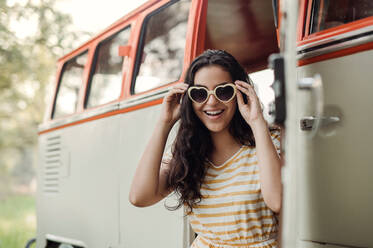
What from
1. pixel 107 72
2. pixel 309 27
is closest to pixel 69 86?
pixel 107 72

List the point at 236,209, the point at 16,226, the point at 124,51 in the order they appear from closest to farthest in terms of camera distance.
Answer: the point at 236,209, the point at 124,51, the point at 16,226

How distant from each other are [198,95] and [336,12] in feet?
2.31

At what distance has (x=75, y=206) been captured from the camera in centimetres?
379

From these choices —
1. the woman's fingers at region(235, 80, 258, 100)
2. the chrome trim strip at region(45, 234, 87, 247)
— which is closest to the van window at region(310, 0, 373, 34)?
the woman's fingers at region(235, 80, 258, 100)

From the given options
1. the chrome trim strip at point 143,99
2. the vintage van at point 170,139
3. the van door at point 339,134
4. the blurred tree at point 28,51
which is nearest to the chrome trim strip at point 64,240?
the vintage van at point 170,139

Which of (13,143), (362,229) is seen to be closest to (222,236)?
(362,229)

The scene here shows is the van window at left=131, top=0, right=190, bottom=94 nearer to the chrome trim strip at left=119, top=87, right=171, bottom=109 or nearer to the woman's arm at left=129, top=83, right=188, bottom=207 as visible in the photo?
the chrome trim strip at left=119, top=87, right=171, bottom=109

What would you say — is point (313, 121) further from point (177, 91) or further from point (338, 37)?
point (177, 91)

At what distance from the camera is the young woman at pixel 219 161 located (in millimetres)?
1706

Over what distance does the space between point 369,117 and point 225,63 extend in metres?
0.66

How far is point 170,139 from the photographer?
8.32 ft

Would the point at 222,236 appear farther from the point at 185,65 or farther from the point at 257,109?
the point at 185,65

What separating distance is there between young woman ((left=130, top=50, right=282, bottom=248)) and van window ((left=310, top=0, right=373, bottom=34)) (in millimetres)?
406

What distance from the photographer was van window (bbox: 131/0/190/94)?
2742mm
